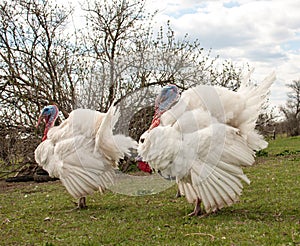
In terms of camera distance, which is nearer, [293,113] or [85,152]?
[85,152]

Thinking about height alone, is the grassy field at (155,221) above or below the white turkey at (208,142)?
below

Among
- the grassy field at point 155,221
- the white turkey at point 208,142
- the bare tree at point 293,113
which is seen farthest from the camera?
the bare tree at point 293,113

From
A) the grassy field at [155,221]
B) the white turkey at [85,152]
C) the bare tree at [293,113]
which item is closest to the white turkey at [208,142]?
the grassy field at [155,221]

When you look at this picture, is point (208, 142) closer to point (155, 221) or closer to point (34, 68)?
point (155, 221)

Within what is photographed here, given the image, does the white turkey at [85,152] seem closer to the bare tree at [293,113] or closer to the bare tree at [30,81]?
the bare tree at [30,81]

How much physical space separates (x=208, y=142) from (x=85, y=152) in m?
2.87

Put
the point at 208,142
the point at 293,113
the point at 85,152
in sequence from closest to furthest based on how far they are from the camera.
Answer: the point at 208,142 → the point at 85,152 → the point at 293,113

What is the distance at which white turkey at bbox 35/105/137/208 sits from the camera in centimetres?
910

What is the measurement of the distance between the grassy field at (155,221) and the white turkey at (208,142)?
54 cm

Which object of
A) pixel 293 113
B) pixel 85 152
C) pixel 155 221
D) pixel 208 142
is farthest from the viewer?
pixel 293 113

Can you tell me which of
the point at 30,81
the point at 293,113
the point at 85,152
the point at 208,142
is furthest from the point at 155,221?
the point at 293,113

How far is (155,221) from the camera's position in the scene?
775 centimetres

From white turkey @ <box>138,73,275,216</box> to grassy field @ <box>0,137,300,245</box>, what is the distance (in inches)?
21.3

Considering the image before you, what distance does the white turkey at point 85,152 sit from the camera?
9.10 m
